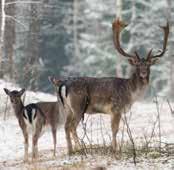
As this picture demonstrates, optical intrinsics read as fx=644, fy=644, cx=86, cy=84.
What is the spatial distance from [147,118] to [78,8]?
3484 cm

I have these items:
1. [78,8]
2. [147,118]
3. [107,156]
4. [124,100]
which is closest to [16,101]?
[124,100]

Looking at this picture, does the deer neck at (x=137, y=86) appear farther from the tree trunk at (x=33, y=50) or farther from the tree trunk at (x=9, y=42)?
the tree trunk at (x=9, y=42)

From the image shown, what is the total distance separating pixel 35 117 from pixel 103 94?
1413 millimetres

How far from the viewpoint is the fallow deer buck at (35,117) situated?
1238 cm

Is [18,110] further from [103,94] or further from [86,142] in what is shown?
[86,142]

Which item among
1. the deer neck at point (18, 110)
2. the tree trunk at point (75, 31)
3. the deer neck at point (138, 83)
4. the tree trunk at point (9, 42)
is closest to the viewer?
the deer neck at point (138, 83)

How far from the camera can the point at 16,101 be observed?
13062 mm

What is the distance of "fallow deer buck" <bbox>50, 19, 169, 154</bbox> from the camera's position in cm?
1204

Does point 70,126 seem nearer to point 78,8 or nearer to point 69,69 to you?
point 69,69

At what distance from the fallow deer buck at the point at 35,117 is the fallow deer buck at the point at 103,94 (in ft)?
2.00

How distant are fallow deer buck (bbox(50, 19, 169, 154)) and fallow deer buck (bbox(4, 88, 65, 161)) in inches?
24.0

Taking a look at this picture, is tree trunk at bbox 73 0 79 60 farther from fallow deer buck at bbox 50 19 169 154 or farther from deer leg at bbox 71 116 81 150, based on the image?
deer leg at bbox 71 116 81 150

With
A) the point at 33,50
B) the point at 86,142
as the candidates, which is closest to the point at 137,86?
the point at 86,142

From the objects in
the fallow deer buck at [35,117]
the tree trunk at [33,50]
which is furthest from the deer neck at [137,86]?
the tree trunk at [33,50]
